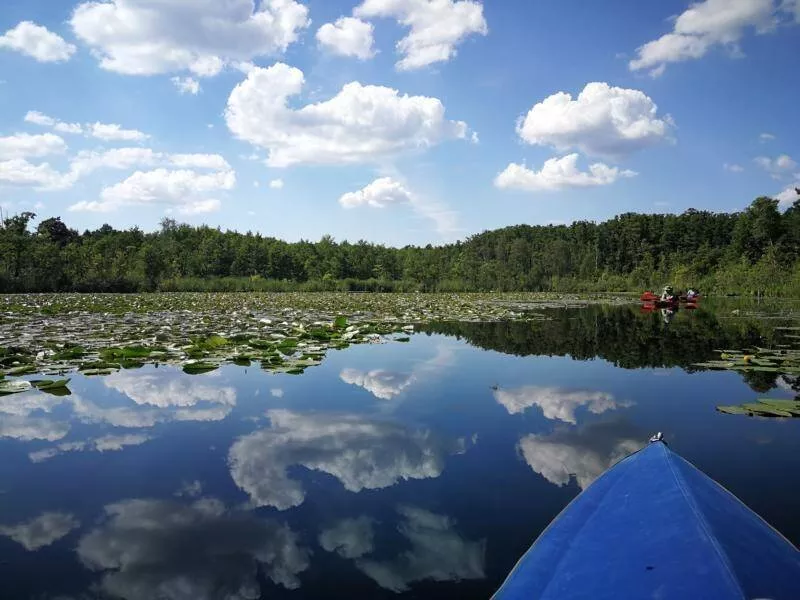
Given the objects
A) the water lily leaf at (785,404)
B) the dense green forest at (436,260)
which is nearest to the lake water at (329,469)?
the water lily leaf at (785,404)

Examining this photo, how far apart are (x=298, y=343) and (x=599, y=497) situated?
745 centimetres

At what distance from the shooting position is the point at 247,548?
8.42 ft

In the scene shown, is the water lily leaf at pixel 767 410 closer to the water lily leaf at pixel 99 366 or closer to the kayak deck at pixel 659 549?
the kayak deck at pixel 659 549

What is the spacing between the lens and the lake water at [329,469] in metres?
2.40

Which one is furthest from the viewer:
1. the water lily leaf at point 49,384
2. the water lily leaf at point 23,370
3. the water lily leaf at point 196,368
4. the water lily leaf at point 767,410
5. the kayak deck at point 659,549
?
the water lily leaf at point 196,368

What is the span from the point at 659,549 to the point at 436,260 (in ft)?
223

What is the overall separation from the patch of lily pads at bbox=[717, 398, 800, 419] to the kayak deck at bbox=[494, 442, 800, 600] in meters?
3.46

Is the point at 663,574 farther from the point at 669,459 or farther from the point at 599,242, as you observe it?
the point at 599,242

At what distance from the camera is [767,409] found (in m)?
5.04

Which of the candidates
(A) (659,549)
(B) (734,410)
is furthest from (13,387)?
(B) (734,410)

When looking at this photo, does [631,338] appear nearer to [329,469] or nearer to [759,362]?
[759,362]

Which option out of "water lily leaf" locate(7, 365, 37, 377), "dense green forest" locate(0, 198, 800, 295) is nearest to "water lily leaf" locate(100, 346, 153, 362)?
"water lily leaf" locate(7, 365, 37, 377)

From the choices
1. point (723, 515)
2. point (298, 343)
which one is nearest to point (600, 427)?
point (723, 515)

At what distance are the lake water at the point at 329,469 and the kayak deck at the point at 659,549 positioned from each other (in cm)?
42
